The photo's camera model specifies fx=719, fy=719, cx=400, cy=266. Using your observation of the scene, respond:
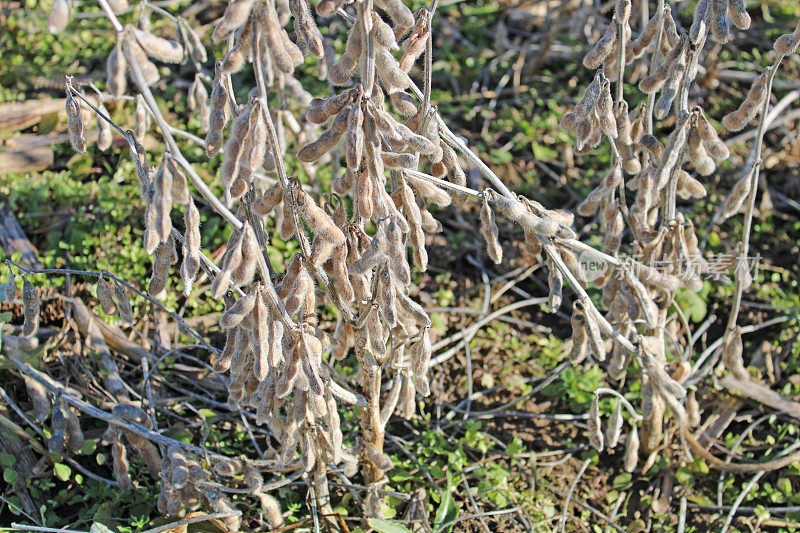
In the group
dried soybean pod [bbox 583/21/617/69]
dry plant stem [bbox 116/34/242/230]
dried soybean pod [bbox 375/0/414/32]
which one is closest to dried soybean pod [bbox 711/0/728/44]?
dried soybean pod [bbox 583/21/617/69]

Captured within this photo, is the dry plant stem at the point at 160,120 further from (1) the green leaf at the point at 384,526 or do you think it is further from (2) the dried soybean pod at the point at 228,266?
(1) the green leaf at the point at 384,526

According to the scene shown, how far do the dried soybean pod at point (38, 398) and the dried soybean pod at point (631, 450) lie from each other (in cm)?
224

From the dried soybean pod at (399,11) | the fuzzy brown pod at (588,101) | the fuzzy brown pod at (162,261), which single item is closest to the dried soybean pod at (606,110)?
the fuzzy brown pod at (588,101)

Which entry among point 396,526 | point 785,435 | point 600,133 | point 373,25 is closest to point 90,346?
point 396,526

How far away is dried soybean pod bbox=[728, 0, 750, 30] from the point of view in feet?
7.45

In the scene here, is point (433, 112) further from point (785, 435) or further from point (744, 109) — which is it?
point (785, 435)

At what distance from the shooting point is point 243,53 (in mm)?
1729

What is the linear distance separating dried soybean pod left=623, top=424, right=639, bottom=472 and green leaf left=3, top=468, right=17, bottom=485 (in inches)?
90.7

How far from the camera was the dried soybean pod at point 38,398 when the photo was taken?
2752 mm

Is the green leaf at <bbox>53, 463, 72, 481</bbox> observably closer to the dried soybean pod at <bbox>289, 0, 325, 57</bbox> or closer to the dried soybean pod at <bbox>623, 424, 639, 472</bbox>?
the dried soybean pod at <bbox>289, 0, 325, 57</bbox>

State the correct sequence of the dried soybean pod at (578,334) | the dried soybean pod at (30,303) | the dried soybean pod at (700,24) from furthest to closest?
the dried soybean pod at (578,334) → the dried soybean pod at (30,303) → the dried soybean pod at (700,24)

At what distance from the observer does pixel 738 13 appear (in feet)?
7.46

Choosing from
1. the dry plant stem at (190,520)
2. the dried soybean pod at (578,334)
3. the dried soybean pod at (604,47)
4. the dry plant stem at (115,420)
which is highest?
the dried soybean pod at (604,47)

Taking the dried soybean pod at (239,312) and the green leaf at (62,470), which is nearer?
the dried soybean pod at (239,312)
